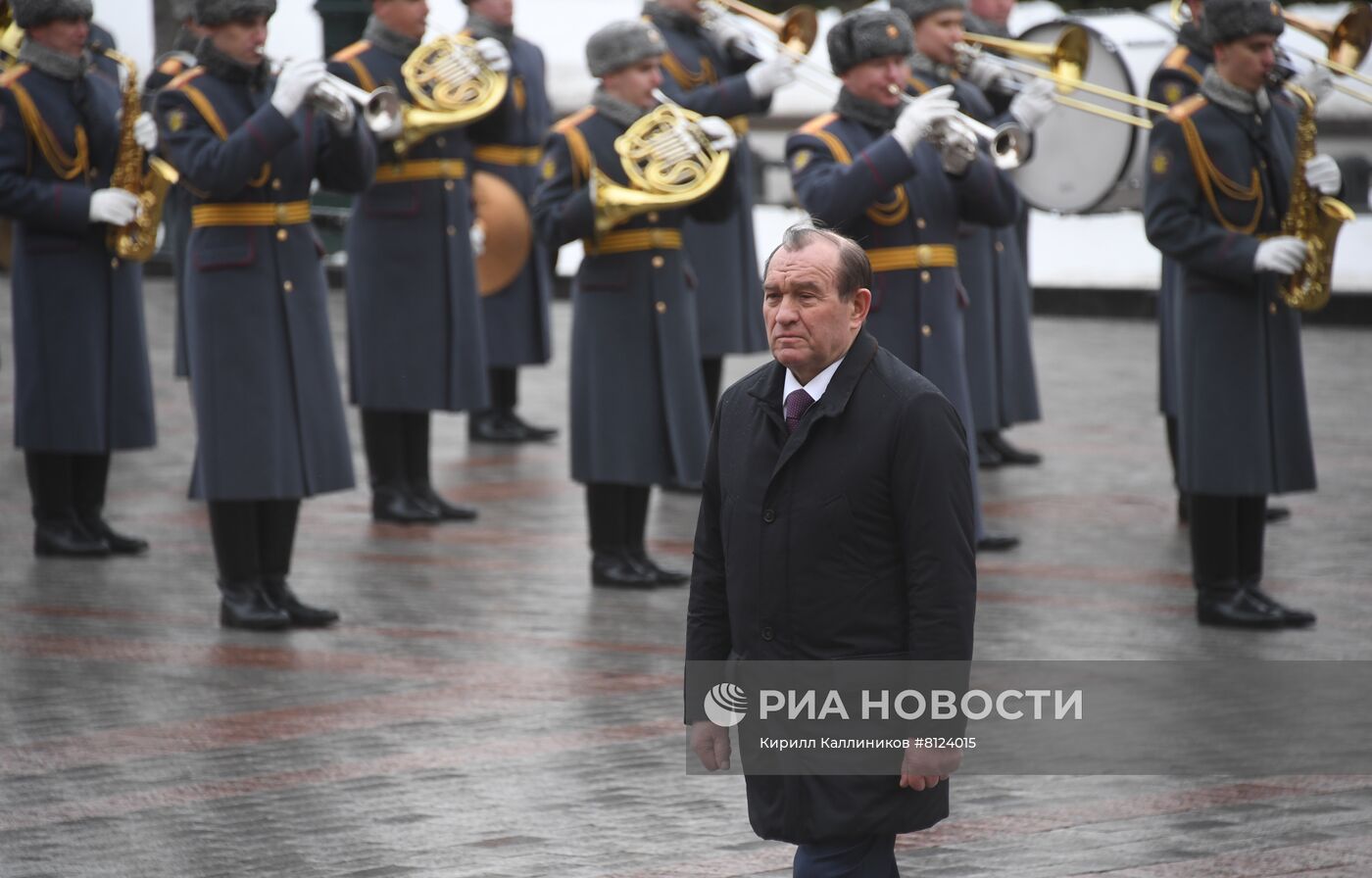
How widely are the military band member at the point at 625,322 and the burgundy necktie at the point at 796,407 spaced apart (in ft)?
13.6

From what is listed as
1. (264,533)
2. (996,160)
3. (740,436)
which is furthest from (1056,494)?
(740,436)

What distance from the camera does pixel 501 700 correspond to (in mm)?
6828

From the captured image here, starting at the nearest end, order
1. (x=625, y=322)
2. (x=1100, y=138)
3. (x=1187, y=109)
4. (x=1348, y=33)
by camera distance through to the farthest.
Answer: (x=1187, y=109) < (x=625, y=322) < (x=1348, y=33) < (x=1100, y=138)

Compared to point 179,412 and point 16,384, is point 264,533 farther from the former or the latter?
point 179,412

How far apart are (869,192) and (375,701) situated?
2.27 meters

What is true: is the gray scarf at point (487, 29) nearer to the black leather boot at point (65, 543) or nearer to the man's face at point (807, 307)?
the black leather boot at point (65, 543)

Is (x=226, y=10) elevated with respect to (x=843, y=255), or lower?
elevated

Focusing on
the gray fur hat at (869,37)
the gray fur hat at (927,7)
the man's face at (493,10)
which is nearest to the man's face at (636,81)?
the gray fur hat at (869,37)

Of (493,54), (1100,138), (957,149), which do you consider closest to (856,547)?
(957,149)

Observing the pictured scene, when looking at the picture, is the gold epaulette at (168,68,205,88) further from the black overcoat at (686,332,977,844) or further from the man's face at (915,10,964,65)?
the black overcoat at (686,332,977,844)

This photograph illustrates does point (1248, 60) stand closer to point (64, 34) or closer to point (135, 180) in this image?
point (135, 180)

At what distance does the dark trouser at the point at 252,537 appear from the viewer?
25.5 ft

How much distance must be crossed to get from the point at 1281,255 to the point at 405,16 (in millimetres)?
3951

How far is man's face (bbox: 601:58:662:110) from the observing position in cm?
833
